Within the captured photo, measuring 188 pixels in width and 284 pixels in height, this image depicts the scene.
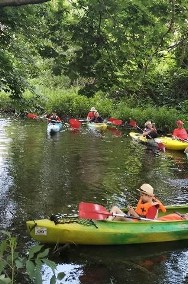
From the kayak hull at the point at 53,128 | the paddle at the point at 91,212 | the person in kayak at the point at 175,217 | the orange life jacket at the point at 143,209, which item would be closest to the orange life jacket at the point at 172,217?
the person in kayak at the point at 175,217

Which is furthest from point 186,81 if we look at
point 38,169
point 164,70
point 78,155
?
point 38,169

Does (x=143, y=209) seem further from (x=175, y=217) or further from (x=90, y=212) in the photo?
(x=90, y=212)

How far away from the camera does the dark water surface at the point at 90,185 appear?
666 cm

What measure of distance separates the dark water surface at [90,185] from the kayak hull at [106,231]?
180 mm

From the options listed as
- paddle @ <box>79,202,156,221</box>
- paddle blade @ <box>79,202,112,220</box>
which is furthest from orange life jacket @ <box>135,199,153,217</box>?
paddle blade @ <box>79,202,112,220</box>

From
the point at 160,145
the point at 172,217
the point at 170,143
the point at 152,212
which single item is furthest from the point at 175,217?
the point at 170,143

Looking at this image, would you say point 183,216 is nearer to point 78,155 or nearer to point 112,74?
point 112,74

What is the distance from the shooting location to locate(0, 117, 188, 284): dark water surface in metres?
6.66

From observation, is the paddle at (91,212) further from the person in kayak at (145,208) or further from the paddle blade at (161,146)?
the paddle blade at (161,146)

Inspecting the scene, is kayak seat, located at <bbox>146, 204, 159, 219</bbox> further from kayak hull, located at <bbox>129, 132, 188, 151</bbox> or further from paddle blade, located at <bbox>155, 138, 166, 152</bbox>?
kayak hull, located at <bbox>129, 132, 188, 151</bbox>

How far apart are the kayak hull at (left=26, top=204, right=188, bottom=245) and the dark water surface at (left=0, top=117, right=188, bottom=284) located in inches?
7.1

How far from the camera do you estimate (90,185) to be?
37.6 ft

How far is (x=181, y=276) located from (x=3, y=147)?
38.0 ft

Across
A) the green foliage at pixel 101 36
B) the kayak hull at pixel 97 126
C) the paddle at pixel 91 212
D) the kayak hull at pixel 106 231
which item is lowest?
the kayak hull at pixel 97 126
